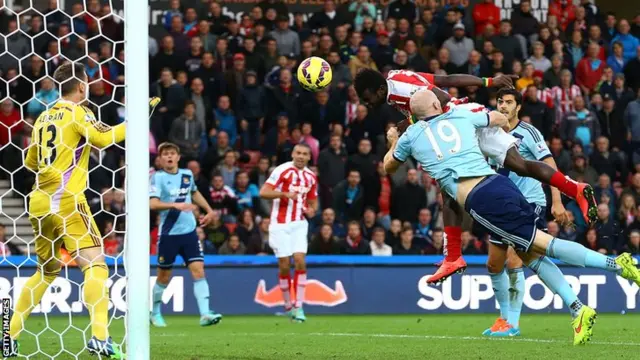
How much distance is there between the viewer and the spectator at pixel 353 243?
16438 millimetres

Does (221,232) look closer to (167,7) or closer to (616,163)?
(167,7)

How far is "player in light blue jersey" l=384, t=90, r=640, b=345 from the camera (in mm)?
8227

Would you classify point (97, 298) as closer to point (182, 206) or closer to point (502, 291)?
point (502, 291)

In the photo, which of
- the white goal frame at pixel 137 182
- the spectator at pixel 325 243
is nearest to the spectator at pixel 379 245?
the spectator at pixel 325 243

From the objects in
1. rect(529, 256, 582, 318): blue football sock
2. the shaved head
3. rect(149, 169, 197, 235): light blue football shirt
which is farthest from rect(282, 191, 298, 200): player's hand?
the shaved head

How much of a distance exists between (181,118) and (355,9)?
4.31 meters

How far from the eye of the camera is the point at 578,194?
8.75m

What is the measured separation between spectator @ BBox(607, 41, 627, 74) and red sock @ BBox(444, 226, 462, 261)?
11.3m

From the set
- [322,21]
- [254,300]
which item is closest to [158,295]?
[254,300]

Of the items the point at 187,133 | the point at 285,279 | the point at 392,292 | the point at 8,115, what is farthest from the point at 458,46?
the point at 8,115

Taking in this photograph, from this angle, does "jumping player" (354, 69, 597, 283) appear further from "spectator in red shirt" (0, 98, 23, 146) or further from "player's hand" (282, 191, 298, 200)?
"spectator in red shirt" (0, 98, 23, 146)

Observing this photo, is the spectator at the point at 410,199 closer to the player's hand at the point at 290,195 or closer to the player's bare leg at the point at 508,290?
the player's hand at the point at 290,195

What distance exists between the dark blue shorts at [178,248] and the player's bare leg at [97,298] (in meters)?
4.55

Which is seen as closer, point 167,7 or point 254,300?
point 254,300
